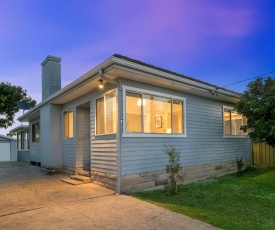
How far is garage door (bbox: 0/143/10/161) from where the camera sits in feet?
72.6

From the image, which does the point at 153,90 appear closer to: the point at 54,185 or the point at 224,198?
the point at 224,198

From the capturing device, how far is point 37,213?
468 cm

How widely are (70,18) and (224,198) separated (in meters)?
10.4

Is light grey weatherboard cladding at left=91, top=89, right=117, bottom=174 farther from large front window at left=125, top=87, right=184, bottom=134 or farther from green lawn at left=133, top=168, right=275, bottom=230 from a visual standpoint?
green lawn at left=133, top=168, right=275, bottom=230

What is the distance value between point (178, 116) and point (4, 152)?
65.4 feet

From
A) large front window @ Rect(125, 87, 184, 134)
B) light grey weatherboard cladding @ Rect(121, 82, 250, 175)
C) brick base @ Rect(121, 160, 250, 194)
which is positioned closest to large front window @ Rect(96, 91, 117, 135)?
large front window @ Rect(125, 87, 184, 134)

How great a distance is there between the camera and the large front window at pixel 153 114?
22.4ft

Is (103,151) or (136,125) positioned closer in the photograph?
(136,125)

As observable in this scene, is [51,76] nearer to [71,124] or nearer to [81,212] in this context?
[71,124]

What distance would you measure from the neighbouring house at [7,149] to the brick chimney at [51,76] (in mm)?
13447

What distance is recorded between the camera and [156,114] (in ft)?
24.5

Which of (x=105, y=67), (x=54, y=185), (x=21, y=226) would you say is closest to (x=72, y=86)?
(x=105, y=67)

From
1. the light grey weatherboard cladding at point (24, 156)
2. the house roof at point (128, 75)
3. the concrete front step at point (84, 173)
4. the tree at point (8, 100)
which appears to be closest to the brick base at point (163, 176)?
the concrete front step at point (84, 173)

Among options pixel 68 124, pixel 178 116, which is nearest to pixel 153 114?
pixel 178 116
